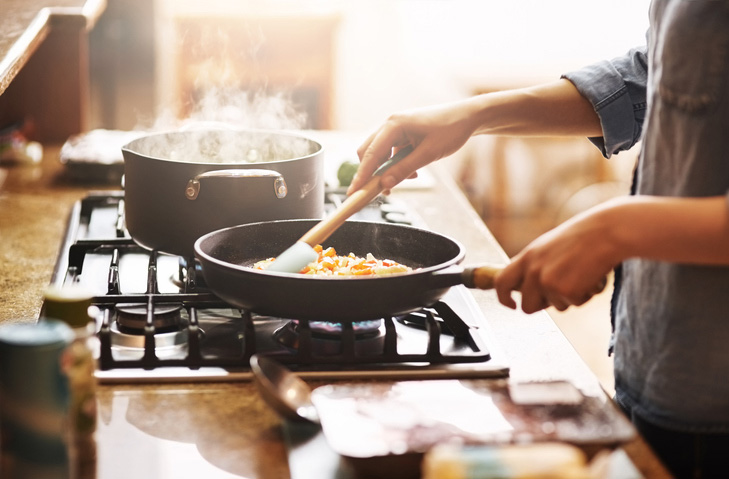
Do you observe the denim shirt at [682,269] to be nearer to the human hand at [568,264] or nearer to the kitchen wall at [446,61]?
the human hand at [568,264]

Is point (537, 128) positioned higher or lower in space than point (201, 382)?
higher

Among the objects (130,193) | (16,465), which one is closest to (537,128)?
(130,193)

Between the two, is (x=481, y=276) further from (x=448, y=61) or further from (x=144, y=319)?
(x=448, y=61)

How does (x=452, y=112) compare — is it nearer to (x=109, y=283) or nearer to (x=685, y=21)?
(x=685, y=21)

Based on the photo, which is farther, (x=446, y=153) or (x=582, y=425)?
(x=446, y=153)

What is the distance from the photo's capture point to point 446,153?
54.1 inches

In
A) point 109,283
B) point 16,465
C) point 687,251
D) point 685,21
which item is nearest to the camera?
point 16,465

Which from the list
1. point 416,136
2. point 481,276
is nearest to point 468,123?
point 416,136

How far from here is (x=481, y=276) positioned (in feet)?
3.43

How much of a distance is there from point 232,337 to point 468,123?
519 mm

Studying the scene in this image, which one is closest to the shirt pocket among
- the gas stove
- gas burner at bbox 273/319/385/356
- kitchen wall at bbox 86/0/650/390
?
the gas stove

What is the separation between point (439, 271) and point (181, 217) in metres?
0.47

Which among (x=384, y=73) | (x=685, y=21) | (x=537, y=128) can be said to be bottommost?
(x=384, y=73)

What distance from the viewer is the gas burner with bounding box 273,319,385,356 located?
116 cm
